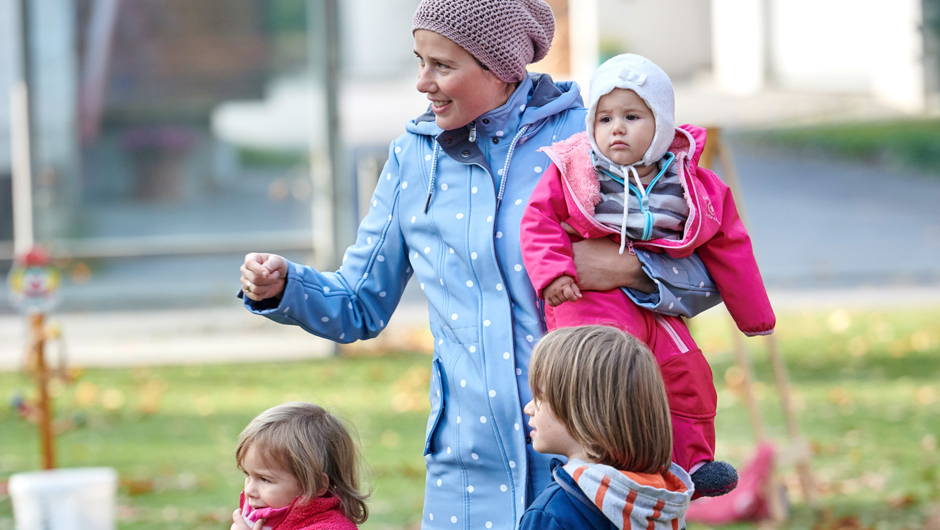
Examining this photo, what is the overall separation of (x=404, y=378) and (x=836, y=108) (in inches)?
696

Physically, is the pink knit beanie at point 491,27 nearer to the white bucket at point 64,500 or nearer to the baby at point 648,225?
the baby at point 648,225

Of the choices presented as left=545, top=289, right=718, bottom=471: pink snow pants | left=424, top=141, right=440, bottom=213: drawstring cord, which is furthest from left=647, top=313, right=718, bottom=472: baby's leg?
left=424, top=141, right=440, bottom=213: drawstring cord

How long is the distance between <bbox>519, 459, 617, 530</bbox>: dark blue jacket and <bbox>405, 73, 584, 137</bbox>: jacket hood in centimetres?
75

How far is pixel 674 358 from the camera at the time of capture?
77.7 inches

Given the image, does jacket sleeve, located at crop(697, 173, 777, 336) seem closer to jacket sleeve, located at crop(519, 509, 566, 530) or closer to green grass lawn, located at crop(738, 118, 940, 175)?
jacket sleeve, located at crop(519, 509, 566, 530)

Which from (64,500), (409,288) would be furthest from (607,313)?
(409,288)

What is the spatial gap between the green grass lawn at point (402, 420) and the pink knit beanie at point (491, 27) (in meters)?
2.21

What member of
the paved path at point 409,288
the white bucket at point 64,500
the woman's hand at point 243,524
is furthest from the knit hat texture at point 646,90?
the paved path at point 409,288

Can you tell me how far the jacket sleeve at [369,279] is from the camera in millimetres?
2305

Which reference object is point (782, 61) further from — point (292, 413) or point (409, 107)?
point (292, 413)

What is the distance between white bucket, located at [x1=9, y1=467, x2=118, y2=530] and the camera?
4.25 metres

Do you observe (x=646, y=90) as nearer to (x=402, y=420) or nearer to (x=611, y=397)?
(x=611, y=397)

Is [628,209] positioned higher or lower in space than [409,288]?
higher

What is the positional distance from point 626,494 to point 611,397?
0.49 ft
